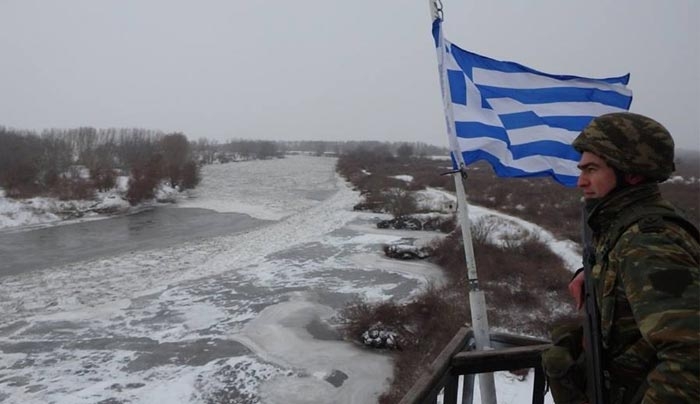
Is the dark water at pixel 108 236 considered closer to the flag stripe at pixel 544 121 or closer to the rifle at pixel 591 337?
the flag stripe at pixel 544 121

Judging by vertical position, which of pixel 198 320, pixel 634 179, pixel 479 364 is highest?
pixel 634 179

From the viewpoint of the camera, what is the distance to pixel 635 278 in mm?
1353

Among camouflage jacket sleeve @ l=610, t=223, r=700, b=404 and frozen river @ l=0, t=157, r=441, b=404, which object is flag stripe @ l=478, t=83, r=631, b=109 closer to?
camouflage jacket sleeve @ l=610, t=223, r=700, b=404

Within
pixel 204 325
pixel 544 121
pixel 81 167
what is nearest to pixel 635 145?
pixel 544 121

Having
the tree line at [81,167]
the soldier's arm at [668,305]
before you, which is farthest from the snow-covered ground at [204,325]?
the tree line at [81,167]

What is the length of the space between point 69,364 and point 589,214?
1222cm

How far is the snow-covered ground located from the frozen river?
42mm

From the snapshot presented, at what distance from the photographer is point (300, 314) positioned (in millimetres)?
14008

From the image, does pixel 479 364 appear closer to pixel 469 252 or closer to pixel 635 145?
pixel 469 252

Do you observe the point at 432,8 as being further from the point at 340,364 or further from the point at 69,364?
the point at 69,364

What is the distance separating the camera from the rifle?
5.33 feet

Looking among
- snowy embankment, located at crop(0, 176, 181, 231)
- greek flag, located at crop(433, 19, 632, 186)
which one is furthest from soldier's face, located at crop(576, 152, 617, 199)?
snowy embankment, located at crop(0, 176, 181, 231)

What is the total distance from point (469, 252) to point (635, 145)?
2089 millimetres

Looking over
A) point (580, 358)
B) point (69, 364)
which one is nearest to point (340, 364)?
point (69, 364)
